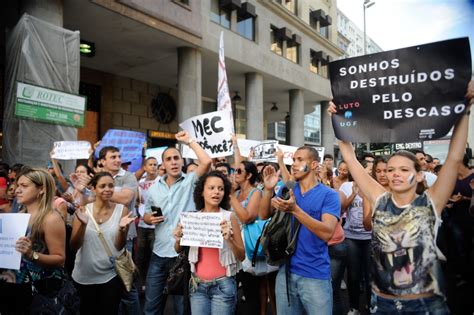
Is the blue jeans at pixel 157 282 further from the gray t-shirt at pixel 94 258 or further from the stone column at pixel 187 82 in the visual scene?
Answer: the stone column at pixel 187 82

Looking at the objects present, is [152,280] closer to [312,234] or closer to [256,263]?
[256,263]

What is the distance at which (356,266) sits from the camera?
5.17 metres

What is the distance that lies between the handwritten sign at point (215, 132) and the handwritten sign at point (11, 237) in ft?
10.6

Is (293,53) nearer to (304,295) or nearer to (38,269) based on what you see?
(304,295)

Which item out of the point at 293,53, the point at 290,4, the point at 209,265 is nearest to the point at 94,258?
the point at 209,265

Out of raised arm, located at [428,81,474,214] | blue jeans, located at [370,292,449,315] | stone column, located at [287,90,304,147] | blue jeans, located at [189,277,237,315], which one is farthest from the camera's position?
stone column, located at [287,90,304,147]

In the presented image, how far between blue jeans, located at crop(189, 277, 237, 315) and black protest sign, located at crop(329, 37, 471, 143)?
1.64 m

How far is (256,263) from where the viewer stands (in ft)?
13.9

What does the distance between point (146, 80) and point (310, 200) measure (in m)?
16.4

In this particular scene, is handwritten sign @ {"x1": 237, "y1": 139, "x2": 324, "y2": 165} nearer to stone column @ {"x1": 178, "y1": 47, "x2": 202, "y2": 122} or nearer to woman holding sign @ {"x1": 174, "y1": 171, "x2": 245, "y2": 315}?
stone column @ {"x1": 178, "y1": 47, "x2": 202, "y2": 122}

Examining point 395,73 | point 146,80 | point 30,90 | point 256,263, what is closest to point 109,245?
point 256,263

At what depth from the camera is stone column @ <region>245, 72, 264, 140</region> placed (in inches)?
703

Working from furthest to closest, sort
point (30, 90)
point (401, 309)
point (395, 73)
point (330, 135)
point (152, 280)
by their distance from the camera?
1. point (330, 135)
2. point (30, 90)
3. point (152, 280)
4. point (395, 73)
5. point (401, 309)

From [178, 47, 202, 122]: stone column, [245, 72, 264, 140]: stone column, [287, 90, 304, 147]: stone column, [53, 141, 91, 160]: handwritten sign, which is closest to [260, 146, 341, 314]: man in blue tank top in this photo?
[53, 141, 91, 160]: handwritten sign
